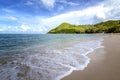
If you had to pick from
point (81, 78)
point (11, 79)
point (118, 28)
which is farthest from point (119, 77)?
point (118, 28)

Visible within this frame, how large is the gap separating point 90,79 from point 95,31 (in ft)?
624

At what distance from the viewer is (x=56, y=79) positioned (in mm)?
6859

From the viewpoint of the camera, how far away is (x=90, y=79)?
648 centimetres

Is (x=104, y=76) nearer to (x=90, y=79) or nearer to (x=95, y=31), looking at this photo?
(x=90, y=79)

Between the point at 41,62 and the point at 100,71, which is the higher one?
the point at 100,71

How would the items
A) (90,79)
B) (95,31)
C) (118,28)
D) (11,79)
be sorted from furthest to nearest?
1. (95,31)
2. (118,28)
3. (11,79)
4. (90,79)

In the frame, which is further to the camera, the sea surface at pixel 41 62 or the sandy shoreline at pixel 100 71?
the sea surface at pixel 41 62

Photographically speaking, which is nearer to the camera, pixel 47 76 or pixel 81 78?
pixel 81 78

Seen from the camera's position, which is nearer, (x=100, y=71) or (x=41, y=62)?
(x=100, y=71)

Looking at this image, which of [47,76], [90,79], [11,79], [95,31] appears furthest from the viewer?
[95,31]

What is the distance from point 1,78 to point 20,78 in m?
→ 1.14

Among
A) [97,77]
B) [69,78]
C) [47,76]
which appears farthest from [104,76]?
[47,76]

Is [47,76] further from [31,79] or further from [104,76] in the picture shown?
[104,76]

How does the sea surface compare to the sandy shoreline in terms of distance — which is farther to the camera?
the sea surface
